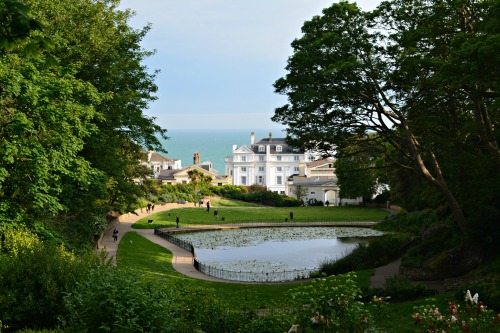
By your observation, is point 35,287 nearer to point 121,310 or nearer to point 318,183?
point 121,310

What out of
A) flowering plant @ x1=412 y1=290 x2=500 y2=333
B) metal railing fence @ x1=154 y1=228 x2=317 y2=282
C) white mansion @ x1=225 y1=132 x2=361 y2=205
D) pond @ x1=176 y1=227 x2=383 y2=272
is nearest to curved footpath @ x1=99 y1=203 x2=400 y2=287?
metal railing fence @ x1=154 y1=228 x2=317 y2=282

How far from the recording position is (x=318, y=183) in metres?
90.9

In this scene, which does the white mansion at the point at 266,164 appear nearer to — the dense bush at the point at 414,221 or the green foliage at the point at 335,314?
the dense bush at the point at 414,221

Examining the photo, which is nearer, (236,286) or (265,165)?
(236,286)

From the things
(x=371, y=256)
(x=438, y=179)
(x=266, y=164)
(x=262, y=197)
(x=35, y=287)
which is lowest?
(x=371, y=256)

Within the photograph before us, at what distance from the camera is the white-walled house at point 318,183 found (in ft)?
291

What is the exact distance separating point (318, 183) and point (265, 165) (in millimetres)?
32570

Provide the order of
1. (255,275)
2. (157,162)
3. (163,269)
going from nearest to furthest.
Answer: (255,275) < (163,269) < (157,162)

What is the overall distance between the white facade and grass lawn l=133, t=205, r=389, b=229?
166 ft

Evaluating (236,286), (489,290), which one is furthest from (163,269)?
(489,290)

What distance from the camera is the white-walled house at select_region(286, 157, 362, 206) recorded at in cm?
8856

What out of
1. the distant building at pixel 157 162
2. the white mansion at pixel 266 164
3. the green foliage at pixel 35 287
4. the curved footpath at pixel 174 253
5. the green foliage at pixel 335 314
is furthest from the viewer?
the white mansion at pixel 266 164

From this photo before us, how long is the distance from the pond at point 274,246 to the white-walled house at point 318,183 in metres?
31.0

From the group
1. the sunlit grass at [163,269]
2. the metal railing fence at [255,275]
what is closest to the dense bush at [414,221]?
the sunlit grass at [163,269]
